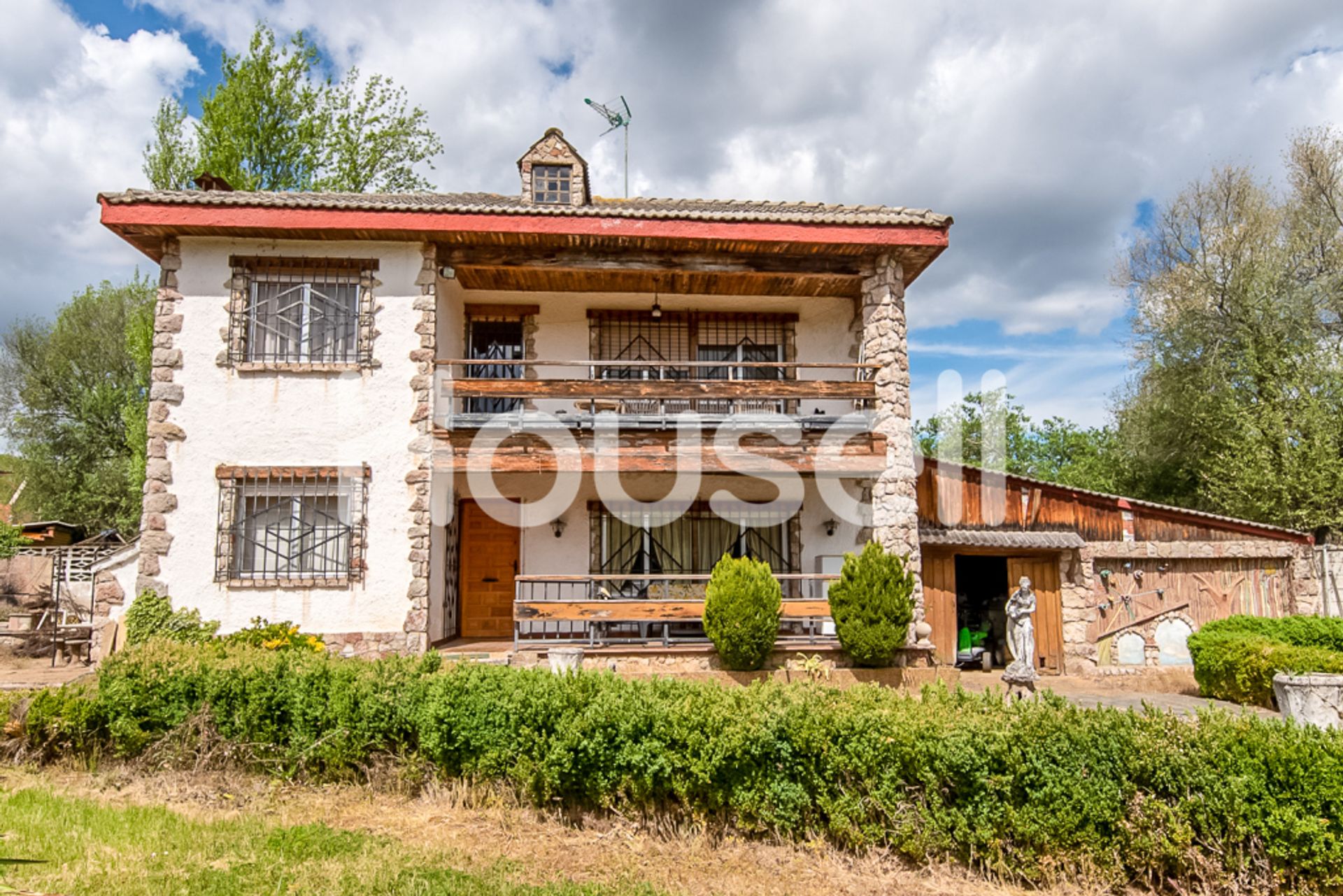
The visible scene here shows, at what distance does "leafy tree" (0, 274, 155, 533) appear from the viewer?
83.7 ft

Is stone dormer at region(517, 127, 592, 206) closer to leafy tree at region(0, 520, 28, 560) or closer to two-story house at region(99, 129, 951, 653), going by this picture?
two-story house at region(99, 129, 951, 653)

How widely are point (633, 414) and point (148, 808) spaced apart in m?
7.31

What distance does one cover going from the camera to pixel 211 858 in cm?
511

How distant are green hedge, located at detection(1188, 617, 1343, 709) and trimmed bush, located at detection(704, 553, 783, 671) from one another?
20.5 ft

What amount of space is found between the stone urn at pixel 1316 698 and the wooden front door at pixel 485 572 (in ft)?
34.5

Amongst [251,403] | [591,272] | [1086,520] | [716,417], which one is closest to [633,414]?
[716,417]

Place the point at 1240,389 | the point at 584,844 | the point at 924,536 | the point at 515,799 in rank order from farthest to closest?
the point at 1240,389
the point at 924,536
the point at 515,799
the point at 584,844

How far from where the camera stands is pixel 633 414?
37.9 ft

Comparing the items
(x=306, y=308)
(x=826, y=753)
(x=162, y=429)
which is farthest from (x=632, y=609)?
(x=162, y=429)

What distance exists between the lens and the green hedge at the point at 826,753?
4.90 metres

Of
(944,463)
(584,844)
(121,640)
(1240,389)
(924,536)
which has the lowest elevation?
(584,844)

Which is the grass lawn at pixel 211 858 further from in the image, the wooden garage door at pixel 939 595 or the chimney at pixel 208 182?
the chimney at pixel 208 182

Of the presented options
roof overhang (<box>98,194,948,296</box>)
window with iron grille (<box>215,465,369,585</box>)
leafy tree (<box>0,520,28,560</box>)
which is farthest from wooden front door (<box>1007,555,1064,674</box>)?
leafy tree (<box>0,520,28,560</box>)

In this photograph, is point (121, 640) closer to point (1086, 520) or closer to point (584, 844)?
point (584, 844)
